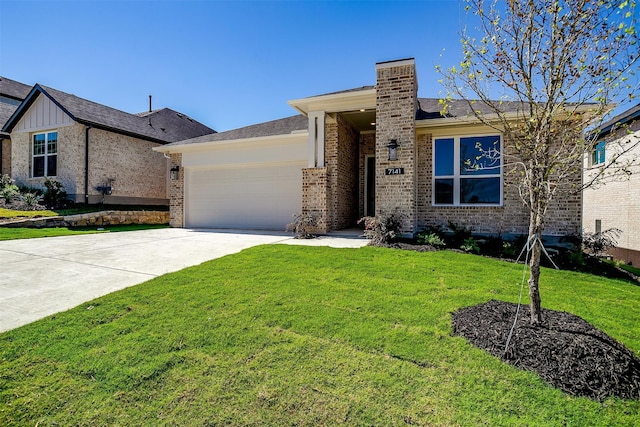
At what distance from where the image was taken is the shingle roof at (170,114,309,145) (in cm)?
1105

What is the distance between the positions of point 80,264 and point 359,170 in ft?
29.0

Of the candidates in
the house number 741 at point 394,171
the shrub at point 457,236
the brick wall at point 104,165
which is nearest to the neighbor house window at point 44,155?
the brick wall at point 104,165

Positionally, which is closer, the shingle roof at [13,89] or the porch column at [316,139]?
the porch column at [316,139]

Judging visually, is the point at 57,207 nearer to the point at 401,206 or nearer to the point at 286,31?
the point at 286,31

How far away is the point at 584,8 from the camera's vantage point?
286cm

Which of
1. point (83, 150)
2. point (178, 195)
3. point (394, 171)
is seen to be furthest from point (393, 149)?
→ point (83, 150)

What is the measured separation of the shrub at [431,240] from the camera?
7.11 metres

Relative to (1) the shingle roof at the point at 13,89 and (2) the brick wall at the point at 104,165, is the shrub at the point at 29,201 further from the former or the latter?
(1) the shingle roof at the point at 13,89

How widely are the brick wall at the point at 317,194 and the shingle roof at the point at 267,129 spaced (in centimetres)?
198

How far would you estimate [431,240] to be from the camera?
23.5 feet

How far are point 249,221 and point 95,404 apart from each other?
954cm

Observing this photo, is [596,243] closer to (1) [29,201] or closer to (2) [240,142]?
(2) [240,142]

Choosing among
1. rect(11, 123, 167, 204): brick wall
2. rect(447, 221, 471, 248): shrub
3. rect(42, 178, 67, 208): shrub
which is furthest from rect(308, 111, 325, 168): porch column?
rect(42, 178, 67, 208): shrub

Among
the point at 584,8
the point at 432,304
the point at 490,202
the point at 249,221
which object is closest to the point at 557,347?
the point at 432,304
